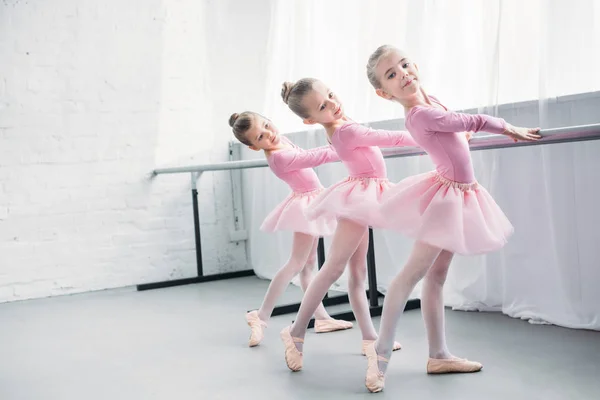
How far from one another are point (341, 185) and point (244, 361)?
26.8 inches

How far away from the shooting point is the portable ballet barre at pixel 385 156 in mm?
1956

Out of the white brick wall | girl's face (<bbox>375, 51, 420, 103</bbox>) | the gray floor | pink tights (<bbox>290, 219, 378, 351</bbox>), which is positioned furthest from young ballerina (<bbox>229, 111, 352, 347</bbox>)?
the white brick wall

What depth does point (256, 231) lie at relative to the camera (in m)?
4.52

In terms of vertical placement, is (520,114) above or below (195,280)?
above

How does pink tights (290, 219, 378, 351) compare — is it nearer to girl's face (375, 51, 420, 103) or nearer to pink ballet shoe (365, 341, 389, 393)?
pink ballet shoe (365, 341, 389, 393)

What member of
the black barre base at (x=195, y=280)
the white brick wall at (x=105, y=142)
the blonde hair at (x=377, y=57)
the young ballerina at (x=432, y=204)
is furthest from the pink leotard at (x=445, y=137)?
the white brick wall at (x=105, y=142)

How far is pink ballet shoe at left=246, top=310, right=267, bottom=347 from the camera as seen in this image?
8.85ft

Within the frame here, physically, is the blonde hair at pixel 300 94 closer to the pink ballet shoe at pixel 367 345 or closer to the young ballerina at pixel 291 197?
the young ballerina at pixel 291 197

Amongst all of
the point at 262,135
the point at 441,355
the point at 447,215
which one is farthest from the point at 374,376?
the point at 262,135

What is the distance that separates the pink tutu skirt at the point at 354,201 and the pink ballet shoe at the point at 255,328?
23.1 inches

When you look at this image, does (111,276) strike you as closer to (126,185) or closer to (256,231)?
(126,185)

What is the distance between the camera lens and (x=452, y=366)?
2115 mm

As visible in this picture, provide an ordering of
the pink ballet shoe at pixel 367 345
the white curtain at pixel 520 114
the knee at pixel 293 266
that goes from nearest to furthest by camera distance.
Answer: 1. the pink ballet shoe at pixel 367 345
2. the white curtain at pixel 520 114
3. the knee at pixel 293 266

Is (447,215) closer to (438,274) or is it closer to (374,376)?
(438,274)
